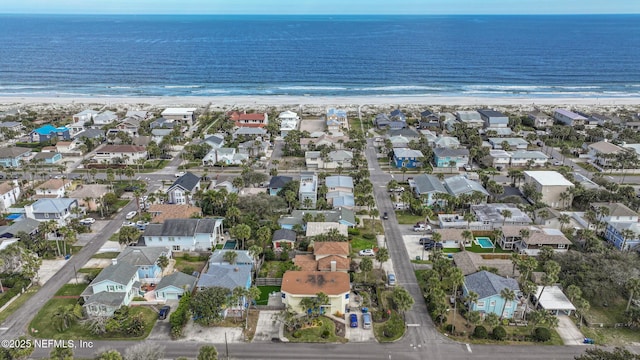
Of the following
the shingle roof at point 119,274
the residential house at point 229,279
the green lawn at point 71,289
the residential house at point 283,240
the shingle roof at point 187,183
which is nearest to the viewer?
the residential house at point 229,279

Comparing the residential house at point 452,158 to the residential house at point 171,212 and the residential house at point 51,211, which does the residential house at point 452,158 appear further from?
the residential house at point 51,211

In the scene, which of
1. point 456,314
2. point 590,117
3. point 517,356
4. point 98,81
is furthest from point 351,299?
point 98,81

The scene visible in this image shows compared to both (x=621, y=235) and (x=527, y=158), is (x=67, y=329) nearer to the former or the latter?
(x=621, y=235)

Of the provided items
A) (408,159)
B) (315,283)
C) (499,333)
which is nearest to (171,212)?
(315,283)

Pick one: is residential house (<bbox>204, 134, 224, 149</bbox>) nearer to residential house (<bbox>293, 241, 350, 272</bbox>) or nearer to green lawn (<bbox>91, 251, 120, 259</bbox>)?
green lawn (<bbox>91, 251, 120, 259</bbox>)

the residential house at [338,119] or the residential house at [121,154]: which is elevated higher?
the residential house at [338,119]

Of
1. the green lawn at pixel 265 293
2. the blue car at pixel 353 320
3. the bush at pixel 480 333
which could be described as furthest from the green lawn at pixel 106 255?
the bush at pixel 480 333
